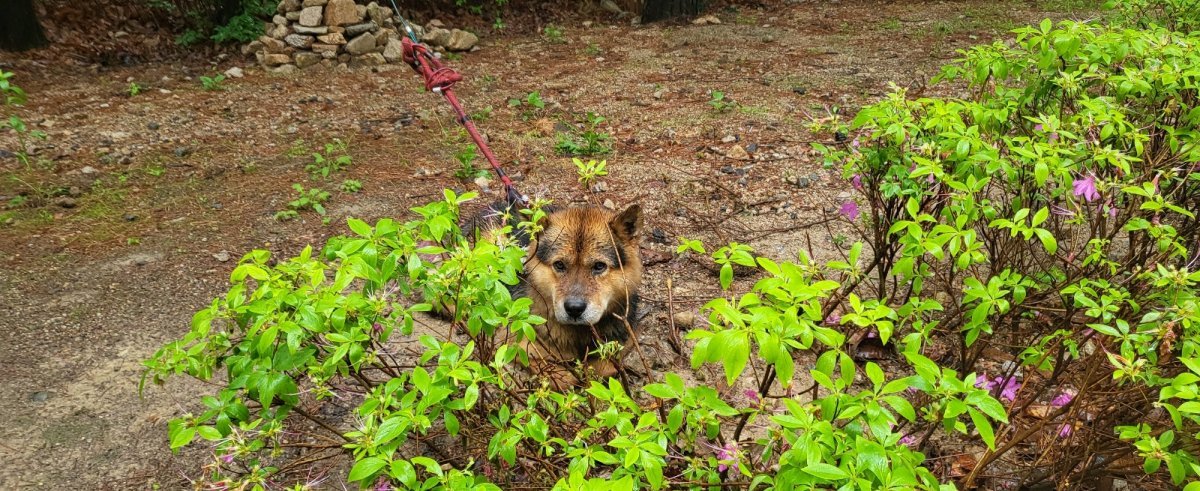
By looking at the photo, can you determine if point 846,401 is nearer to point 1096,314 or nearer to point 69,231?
point 1096,314

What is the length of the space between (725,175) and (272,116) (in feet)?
19.6

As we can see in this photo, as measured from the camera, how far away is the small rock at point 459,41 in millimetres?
11680

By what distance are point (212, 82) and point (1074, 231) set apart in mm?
10601

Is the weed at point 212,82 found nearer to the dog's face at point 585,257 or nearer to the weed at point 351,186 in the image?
the weed at point 351,186

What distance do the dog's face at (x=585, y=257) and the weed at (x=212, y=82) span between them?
7.68 m

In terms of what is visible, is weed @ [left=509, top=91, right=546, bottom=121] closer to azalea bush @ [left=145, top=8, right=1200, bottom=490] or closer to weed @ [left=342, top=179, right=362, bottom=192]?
weed @ [left=342, top=179, right=362, bottom=192]

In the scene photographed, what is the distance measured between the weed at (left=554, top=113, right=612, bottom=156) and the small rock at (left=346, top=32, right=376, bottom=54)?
16.0ft

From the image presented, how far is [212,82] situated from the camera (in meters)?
9.66

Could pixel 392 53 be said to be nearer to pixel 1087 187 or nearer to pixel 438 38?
pixel 438 38

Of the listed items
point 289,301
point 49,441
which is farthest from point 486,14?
point 289,301

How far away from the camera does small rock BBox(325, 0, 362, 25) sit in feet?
35.2

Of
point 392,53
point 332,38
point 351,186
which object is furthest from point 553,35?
point 351,186

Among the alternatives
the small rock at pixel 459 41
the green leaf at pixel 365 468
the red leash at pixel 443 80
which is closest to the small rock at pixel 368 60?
the small rock at pixel 459 41

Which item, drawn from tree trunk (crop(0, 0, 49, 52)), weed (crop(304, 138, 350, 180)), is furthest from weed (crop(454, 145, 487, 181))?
tree trunk (crop(0, 0, 49, 52))
